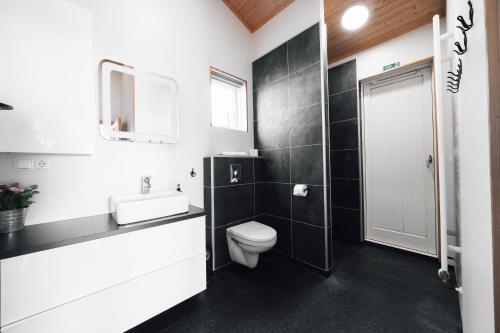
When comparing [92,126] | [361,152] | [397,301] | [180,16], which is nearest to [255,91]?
[180,16]

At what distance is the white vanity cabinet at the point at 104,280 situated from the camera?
920mm

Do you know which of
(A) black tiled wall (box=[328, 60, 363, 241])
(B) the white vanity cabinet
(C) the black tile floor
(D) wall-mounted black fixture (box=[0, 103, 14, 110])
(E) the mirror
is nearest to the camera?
(B) the white vanity cabinet

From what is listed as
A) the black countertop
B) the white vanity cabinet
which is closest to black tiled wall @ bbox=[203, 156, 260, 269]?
the white vanity cabinet

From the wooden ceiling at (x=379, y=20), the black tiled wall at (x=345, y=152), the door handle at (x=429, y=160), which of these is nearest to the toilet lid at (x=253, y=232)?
the black tiled wall at (x=345, y=152)

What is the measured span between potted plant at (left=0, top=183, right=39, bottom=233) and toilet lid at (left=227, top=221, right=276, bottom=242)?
4.89 feet

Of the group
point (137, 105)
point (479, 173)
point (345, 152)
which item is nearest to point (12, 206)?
point (137, 105)

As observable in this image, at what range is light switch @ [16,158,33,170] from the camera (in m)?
1.22

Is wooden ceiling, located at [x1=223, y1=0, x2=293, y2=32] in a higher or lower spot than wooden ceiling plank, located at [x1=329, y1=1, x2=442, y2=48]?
higher

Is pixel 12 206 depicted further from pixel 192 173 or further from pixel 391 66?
pixel 391 66

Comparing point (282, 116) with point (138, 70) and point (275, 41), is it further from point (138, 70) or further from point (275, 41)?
point (138, 70)

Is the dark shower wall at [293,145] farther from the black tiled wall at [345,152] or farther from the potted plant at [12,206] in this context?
the potted plant at [12,206]

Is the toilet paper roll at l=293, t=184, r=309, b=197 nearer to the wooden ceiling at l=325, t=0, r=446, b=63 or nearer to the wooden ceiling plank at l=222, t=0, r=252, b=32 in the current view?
the wooden ceiling at l=325, t=0, r=446, b=63

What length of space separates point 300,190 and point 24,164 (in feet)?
6.96

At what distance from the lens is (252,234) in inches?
74.4
